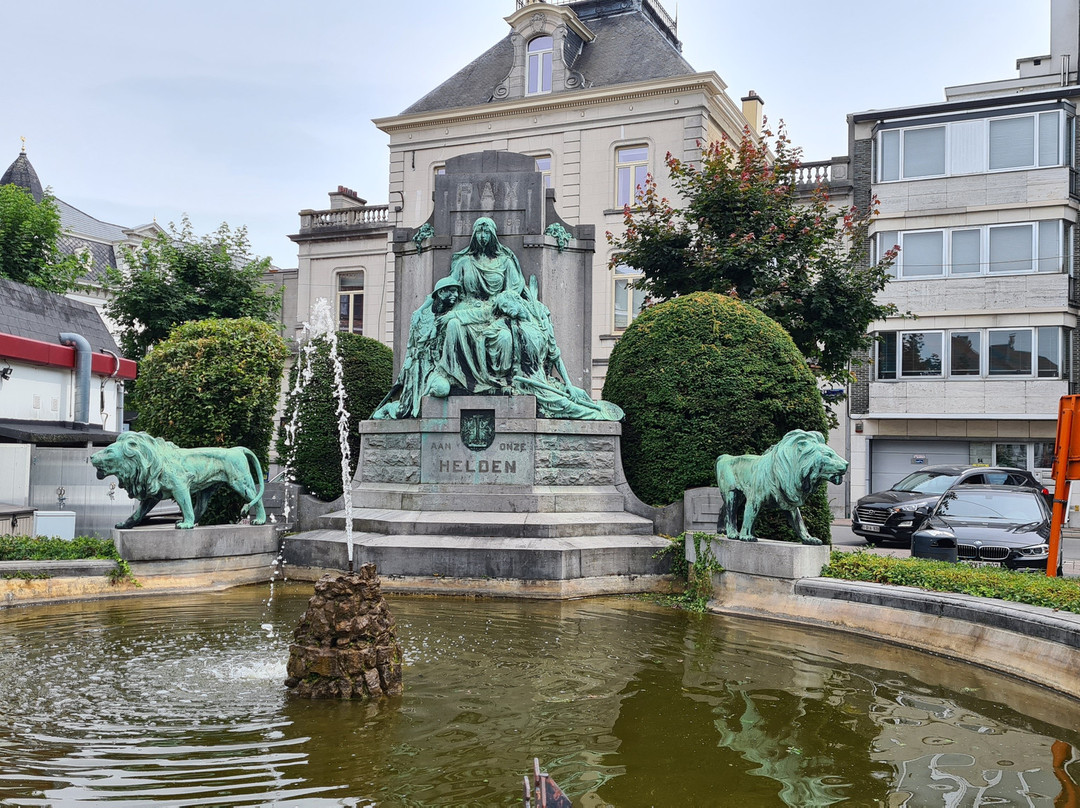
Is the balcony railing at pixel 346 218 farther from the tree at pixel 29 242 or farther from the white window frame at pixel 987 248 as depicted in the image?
the white window frame at pixel 987 248

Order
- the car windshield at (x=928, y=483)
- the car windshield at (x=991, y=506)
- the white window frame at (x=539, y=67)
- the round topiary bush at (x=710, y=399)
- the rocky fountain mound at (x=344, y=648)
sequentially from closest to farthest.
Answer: the rocky fountain mound at (x=344, y=648)
the round topiary bush at (x=710, y=399)
the car windshield at (x=991, y=506)
the car windshield at (x=928, y=483)
the white window frame at (x=539, y=67)

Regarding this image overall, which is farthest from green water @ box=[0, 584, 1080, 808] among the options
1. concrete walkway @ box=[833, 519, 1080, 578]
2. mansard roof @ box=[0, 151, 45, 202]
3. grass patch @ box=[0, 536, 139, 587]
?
mansard roof @ box=[0, 151, 45, 202]

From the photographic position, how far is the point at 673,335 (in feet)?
40.8

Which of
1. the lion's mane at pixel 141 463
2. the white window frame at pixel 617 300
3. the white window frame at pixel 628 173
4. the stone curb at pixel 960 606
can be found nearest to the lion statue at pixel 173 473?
the lion's mane at pixel 141 463

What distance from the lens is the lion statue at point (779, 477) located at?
29.9ft

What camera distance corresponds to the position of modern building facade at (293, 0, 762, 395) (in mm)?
30906

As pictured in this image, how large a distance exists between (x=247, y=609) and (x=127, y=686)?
3.04 metres

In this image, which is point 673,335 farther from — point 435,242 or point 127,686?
point 127,686

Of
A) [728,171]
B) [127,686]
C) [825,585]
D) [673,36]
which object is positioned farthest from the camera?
[673,36]

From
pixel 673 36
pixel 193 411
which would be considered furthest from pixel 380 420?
pixel 673 36

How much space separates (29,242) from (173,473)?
84.6ft

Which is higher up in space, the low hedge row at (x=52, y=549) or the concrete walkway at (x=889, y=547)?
the low hedge row at (x=52, y=549)

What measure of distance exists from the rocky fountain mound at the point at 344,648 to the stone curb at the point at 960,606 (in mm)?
4391

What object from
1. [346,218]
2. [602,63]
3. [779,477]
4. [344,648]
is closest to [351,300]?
[346,218]
